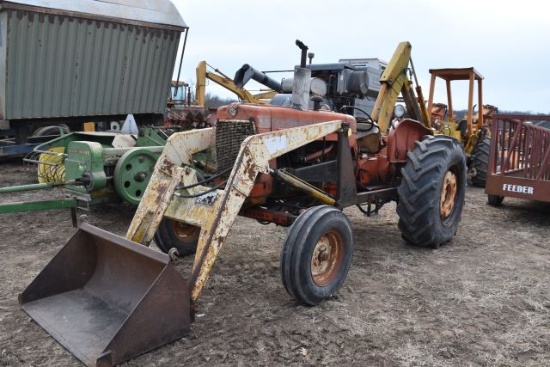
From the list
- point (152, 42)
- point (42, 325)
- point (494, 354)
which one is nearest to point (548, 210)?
point (494, 354)

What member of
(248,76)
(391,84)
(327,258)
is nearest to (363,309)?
→ (327,258)

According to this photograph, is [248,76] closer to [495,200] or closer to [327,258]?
[495,200]

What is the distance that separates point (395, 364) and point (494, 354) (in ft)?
2.09

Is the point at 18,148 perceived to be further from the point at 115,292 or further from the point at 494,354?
the point at 494,354

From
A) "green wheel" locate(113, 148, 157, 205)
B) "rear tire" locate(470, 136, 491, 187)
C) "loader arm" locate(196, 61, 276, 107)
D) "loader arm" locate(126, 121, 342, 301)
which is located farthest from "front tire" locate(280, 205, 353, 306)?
"loader arm" locate(196, 61, 276, 107)

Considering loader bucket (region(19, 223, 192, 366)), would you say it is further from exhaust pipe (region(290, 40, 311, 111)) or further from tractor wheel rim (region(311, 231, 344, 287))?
exhaust pipe (region(290, 40, 311, 111))

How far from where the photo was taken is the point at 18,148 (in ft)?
27.2

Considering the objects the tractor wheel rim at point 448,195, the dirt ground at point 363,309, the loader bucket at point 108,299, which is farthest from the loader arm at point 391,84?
the loader bucket at point 108,299

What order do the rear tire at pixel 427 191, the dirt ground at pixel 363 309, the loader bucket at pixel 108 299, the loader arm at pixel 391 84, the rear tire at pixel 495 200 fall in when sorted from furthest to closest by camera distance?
the rear tire at pixel 495 200 < the loader arm at pixel 391 84 < the rear tire at pixel 427 191 < the dirt ground at pixel 363 309 < the loader bucket at pixel 108 299

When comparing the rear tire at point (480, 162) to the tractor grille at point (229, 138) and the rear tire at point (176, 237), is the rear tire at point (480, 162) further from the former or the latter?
the tractor grille at point (229, 138)

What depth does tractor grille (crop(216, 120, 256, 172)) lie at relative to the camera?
3.86 meters

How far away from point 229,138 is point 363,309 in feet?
5.40

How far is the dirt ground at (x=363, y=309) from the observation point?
2.88 meters

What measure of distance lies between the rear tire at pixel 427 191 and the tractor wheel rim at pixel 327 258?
127 centimetres
